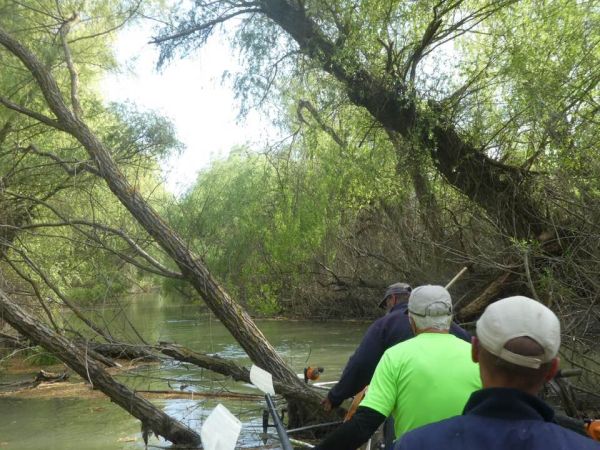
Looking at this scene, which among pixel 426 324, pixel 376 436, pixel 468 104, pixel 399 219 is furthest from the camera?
pixel 399 219

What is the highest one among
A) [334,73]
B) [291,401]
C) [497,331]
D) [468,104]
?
[334,73]

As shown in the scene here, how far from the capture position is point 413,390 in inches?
93.6

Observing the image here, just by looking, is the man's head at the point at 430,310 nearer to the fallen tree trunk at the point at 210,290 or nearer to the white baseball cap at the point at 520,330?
the white baseball cap at the point at 520,330

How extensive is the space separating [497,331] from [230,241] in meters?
16.7

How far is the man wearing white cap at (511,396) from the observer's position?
1.37 m

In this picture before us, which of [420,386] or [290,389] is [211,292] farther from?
A: [420,386]

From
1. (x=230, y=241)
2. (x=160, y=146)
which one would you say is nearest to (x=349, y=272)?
(x=230, y=241)

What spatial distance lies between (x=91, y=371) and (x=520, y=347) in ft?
19.6

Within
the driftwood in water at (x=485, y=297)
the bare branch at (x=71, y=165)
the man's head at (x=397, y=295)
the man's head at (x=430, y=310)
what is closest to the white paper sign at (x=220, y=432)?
the man's head at (x=430, y=310)

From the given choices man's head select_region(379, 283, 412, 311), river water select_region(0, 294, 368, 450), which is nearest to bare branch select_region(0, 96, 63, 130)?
river water select_region(0, 294, 368, 450)

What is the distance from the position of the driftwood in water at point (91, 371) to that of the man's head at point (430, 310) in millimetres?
4700

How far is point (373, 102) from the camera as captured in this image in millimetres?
10195

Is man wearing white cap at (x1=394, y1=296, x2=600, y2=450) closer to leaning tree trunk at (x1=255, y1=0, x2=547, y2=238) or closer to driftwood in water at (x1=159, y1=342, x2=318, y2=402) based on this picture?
driftwood in water at (x1=159, y1=342, x2=318, y2=402)

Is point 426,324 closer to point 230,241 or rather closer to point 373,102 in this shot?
point 373,102
